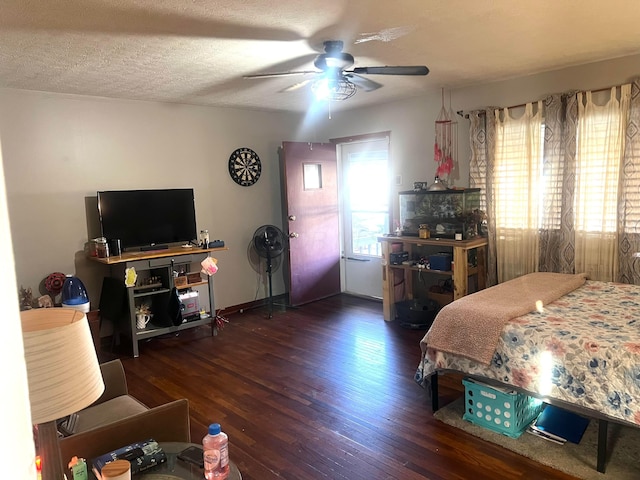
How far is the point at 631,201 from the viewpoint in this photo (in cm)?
360

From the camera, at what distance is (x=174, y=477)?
163cm

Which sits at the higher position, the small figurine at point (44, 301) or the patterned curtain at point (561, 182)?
the patterned curtain at point (561, 182)

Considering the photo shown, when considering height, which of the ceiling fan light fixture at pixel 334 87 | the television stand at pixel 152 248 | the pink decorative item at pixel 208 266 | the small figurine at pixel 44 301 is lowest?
the small figurine at pixel 44 301

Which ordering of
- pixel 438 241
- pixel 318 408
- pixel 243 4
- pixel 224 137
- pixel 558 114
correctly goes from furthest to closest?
pixel 224 137, pixel 438 241, pixel 558 114, pixel 318 408, pixel 243 4

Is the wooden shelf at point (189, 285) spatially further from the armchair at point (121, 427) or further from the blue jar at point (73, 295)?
the armchair at point (121, 427)

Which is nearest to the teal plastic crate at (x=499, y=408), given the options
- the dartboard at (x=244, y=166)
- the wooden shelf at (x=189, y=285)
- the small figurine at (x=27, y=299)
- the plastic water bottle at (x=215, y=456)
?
the plastic water bottle at (x=215, y=456)

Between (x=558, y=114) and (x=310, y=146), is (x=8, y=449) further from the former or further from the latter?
(x=310, y=146)

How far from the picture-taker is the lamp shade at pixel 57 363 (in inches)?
47.3

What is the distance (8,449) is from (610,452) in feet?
9.38

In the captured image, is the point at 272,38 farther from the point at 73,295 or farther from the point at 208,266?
the point at 73,295

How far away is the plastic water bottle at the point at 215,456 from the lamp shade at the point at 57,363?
0.44 metres

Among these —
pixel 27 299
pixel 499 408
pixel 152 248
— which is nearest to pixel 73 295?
pixel 27 299

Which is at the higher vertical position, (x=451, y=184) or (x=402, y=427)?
(x=451, y=184)

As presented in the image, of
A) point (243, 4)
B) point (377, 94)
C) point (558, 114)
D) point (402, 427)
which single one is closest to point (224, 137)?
point (377, 94)
